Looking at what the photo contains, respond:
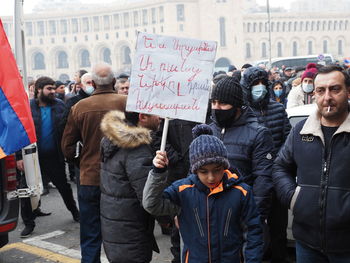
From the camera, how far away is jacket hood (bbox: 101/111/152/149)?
3279mm

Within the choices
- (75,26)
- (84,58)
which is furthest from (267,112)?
(75,26)

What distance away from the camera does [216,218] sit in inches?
105

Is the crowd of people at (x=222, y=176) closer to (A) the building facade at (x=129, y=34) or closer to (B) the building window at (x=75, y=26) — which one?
(A) the building facade at (x=129, y=34)

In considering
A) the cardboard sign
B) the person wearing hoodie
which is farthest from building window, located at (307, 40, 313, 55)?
the cardboard sign

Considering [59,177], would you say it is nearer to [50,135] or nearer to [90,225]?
[50,135]

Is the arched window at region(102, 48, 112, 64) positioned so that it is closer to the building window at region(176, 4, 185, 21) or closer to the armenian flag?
the building window at region(176, 4, 185, 21)

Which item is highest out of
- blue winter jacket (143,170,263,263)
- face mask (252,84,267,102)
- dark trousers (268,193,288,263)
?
face mask (252,84,267,102)

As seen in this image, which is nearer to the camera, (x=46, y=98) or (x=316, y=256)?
(x=316, y=256)

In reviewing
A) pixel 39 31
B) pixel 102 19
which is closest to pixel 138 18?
pixel 102 19

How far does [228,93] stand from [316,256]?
122 centimetres

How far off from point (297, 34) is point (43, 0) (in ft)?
329

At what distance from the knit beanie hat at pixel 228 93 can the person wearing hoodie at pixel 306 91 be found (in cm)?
353

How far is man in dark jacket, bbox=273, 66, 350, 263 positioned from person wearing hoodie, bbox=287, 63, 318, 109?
4.09m

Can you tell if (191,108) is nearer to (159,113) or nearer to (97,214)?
(159,113)
